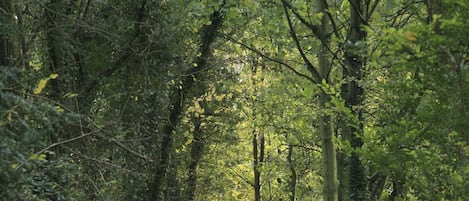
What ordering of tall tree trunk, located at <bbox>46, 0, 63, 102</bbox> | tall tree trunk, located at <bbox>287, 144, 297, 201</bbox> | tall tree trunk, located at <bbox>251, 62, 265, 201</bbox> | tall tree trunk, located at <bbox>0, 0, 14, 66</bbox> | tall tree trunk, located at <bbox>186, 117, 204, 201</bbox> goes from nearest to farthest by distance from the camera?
tall tree trunk, located at <bbox>0, 0, 14, 66</bbox>, tall tree trunk, located at <bbox>46, 0, 63, 102</bbox>, tall tree trunk, located at <bbox>186, 117, 204, 201</bbox>, tall tree trunk, located at <bbox>251, 62, 265, 201</bbox>, tall tree trunk, located at <bbox>287, 144, 297, 201</bbox>

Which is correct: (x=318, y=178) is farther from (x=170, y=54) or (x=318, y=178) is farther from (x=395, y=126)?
(x=395, y=126)

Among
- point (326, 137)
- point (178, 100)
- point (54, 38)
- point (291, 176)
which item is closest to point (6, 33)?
point (54, 38)

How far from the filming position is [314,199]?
A: 53.6ft

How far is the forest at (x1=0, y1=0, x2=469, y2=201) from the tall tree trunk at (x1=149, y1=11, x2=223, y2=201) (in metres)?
0.03

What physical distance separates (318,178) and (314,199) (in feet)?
5.85

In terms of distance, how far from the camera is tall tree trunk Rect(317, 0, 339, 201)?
7259mm

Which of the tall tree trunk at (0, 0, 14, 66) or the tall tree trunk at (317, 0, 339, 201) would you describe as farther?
the tall tree trunk at (317, 0, 339, 201)

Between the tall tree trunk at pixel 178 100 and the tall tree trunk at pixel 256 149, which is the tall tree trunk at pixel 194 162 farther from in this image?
the tall tree trunk at pixel 178 100

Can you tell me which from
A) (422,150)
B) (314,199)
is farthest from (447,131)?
(314,199)

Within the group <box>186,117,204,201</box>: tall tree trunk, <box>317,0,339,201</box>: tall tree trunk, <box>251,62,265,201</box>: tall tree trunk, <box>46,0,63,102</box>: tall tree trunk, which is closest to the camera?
<box>46,0,63,102</box>: tall tree trunk

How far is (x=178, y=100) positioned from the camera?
969cm

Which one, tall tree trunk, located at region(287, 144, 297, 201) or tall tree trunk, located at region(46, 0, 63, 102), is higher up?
tall tree trunk, located at region(46, 0, 63, 102)

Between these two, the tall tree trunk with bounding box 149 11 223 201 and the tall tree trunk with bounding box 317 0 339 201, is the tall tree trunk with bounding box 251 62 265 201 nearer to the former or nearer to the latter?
the tall tree trunk with bounding box 149 11 223 201

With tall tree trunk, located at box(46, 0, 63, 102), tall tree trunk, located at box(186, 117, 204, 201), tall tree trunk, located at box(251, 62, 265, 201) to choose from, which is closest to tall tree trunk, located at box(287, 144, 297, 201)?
tall tree trunk, located at box(251, 62, 265, 201)
